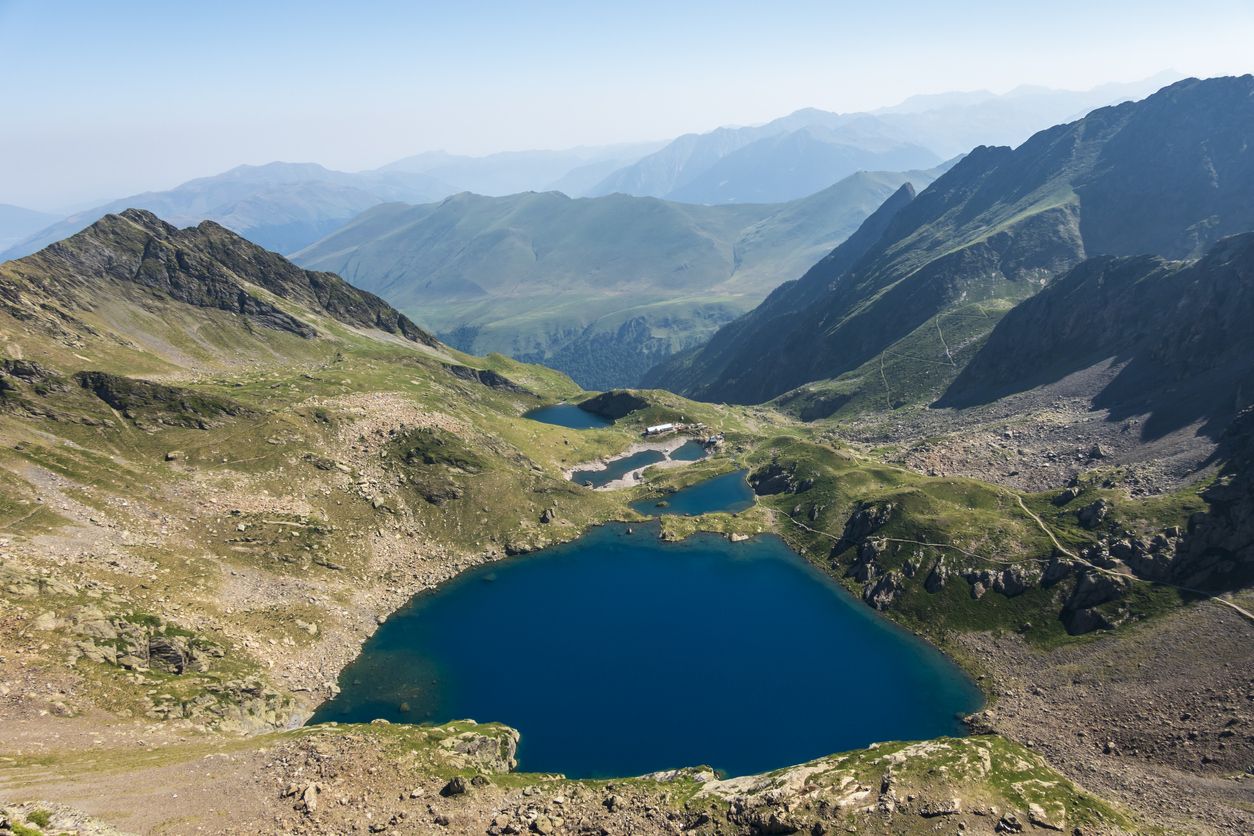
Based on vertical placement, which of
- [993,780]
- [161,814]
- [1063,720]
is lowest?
[1063,720]

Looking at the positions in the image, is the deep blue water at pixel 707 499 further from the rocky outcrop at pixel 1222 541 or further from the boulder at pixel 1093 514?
the rocky outcrop at pixel 1222 541

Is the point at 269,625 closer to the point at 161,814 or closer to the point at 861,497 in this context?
the point at 161,814

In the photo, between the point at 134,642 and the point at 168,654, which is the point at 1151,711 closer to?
the point at 168,654

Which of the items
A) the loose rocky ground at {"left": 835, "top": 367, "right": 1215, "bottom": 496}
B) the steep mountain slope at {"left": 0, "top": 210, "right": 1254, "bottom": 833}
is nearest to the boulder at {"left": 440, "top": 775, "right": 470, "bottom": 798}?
the steep mountain slope at {"left": 0, "top": 210, "right": 1254, "bottom": 833}

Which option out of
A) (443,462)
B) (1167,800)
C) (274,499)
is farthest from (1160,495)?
(274,499)

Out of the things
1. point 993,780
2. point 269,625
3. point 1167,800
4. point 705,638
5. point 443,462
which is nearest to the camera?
point 993,780
